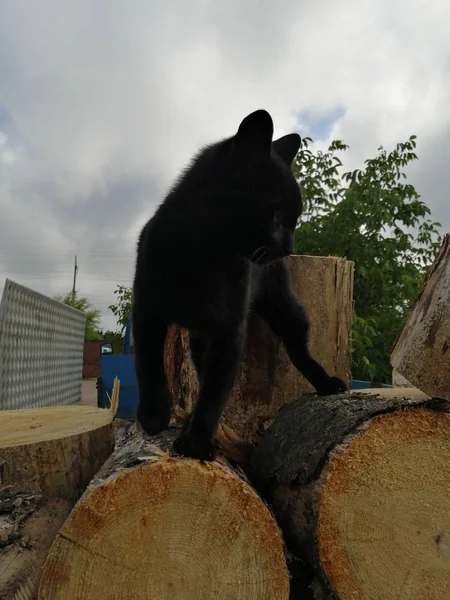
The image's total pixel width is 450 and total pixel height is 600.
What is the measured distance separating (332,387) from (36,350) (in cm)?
429

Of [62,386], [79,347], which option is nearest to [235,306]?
[62,386]

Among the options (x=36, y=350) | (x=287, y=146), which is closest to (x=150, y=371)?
(x=287, y=146)

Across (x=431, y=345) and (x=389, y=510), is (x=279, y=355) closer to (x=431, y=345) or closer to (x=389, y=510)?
(x=431, y=345)

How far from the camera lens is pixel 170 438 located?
1.97 meters

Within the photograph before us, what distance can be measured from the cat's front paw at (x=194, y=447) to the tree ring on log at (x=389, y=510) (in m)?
0.38

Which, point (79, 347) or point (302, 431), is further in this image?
point (79, 347)

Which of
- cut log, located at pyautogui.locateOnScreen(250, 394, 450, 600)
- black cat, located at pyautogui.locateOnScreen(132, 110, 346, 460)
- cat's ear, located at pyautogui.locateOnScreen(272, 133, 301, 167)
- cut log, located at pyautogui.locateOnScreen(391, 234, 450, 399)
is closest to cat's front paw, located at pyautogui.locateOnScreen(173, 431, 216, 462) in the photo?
black cat, located at pyautogui.locateOnScreen(132, 110, 346, 460)

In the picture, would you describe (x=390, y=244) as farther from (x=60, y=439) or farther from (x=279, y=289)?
(x=60, y=439)

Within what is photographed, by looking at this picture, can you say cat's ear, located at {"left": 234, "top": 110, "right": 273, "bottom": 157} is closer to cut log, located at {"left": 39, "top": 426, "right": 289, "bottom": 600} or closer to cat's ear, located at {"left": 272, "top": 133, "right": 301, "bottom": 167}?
cat's ear, located at {"left": 272, "top": 133, "right": 301, "bottom": 167}

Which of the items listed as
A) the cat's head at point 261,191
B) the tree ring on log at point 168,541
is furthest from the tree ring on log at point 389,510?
the cat's head at point 261,191

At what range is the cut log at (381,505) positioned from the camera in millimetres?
1610

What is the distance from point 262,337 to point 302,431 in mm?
903

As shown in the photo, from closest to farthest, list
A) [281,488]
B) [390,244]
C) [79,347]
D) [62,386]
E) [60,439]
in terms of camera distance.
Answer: [281,488], [60,439], [390,244], [62,386], [79,347]

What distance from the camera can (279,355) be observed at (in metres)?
2.88
